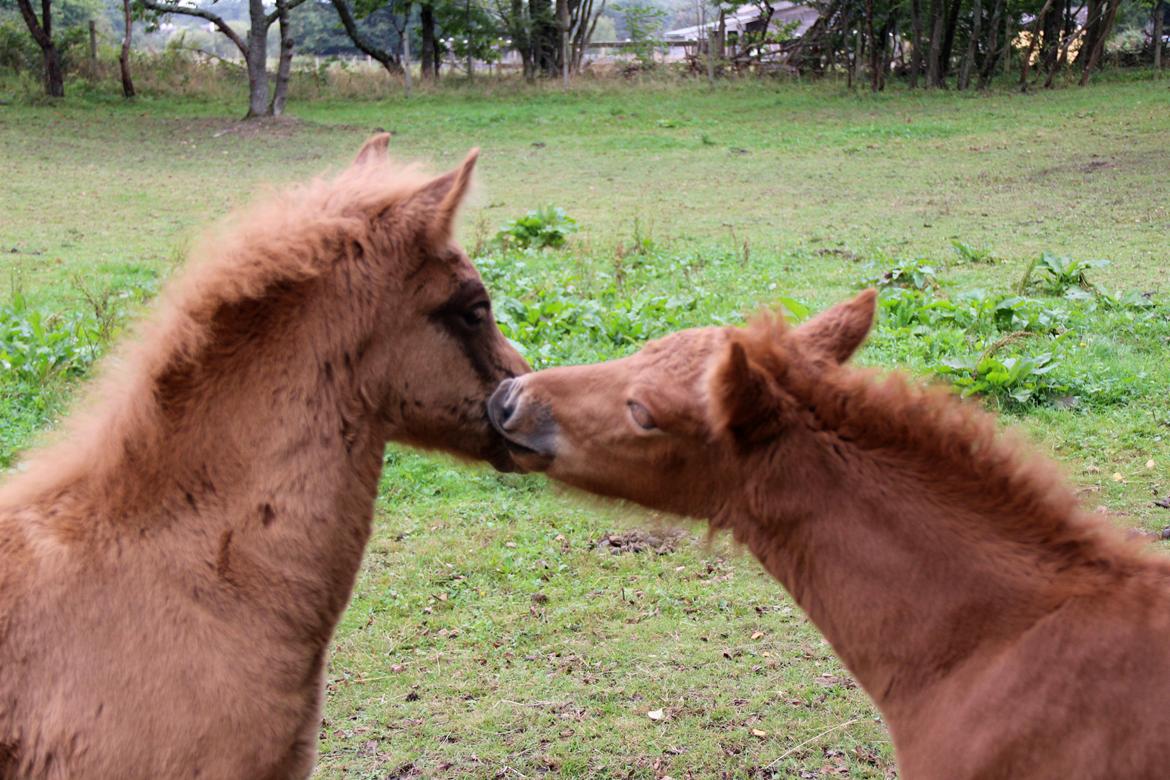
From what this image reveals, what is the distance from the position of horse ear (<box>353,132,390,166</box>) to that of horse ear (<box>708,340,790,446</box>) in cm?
137

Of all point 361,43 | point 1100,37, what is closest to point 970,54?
point 1100,37

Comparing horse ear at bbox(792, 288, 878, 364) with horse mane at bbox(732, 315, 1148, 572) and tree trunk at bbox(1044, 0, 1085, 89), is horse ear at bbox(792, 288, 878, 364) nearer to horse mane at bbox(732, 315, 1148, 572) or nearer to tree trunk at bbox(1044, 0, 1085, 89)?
horse mane at bbox(732, 315, 1148, 572)

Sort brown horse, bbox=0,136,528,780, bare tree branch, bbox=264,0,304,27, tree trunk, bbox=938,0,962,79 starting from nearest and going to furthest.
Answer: brown horse, bbox=0,136,528,780 < bare tree branch, bbox=264,0,304,27 < tree trunk, bbox=938,0,962,79

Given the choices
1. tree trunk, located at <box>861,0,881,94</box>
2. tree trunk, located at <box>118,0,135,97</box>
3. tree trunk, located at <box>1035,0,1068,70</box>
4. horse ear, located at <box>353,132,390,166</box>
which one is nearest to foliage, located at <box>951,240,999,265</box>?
horse ear, located at <box>353,132,390,166</box>

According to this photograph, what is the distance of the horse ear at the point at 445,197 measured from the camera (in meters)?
3.09

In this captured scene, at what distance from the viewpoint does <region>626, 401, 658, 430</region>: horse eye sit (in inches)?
128

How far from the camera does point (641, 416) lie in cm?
325

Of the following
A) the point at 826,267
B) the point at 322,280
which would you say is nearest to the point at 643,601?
the point at 322,280

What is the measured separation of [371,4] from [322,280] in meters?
33.2

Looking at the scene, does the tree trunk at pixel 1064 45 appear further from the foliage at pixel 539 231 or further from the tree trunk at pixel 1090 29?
the foliage at pixel 539 231

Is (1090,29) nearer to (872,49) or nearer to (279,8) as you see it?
(872,49)

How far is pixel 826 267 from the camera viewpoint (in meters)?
11.5

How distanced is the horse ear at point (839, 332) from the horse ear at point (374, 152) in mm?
1435

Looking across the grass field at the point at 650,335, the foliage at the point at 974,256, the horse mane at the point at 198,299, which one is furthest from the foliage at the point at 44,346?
the foliage at the point at 974,256
